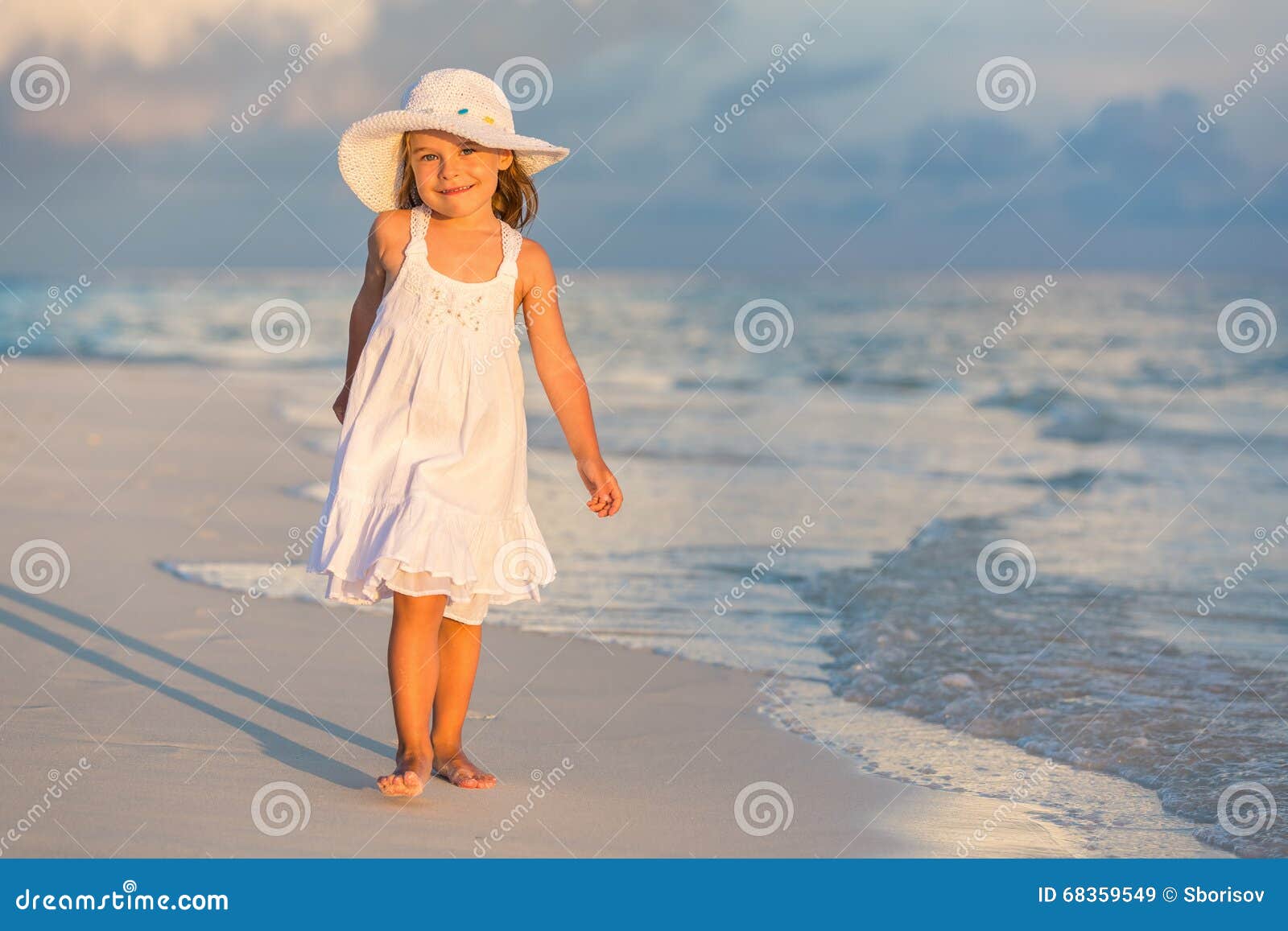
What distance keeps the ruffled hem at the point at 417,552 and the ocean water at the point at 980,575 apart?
1140 millimetres

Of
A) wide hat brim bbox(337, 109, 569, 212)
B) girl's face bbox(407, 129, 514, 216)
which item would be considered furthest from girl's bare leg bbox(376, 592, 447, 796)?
wide hat brim bbox(337, 109, 569, 212)

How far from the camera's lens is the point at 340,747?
361cm

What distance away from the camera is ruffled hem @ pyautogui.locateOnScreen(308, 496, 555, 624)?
3121 mm

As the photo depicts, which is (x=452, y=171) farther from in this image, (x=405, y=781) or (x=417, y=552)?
(x=405, y=781)

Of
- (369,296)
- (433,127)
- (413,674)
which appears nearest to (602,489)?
(413,674)

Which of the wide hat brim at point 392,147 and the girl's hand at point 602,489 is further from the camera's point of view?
the girl's hand at point 602,489

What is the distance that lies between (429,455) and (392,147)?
2.77 ft

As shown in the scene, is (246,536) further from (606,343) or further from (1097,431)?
(606,343)

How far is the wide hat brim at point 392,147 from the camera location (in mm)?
3230

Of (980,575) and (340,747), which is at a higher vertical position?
(980,575)

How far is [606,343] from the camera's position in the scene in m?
30.7

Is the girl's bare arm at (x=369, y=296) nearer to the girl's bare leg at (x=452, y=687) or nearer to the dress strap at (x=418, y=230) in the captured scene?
the dress strap at (x=418, y=230)

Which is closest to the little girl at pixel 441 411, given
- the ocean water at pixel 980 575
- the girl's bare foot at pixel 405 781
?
the girl's bare foot at pixel 405 781

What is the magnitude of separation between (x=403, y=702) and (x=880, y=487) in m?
6.11
